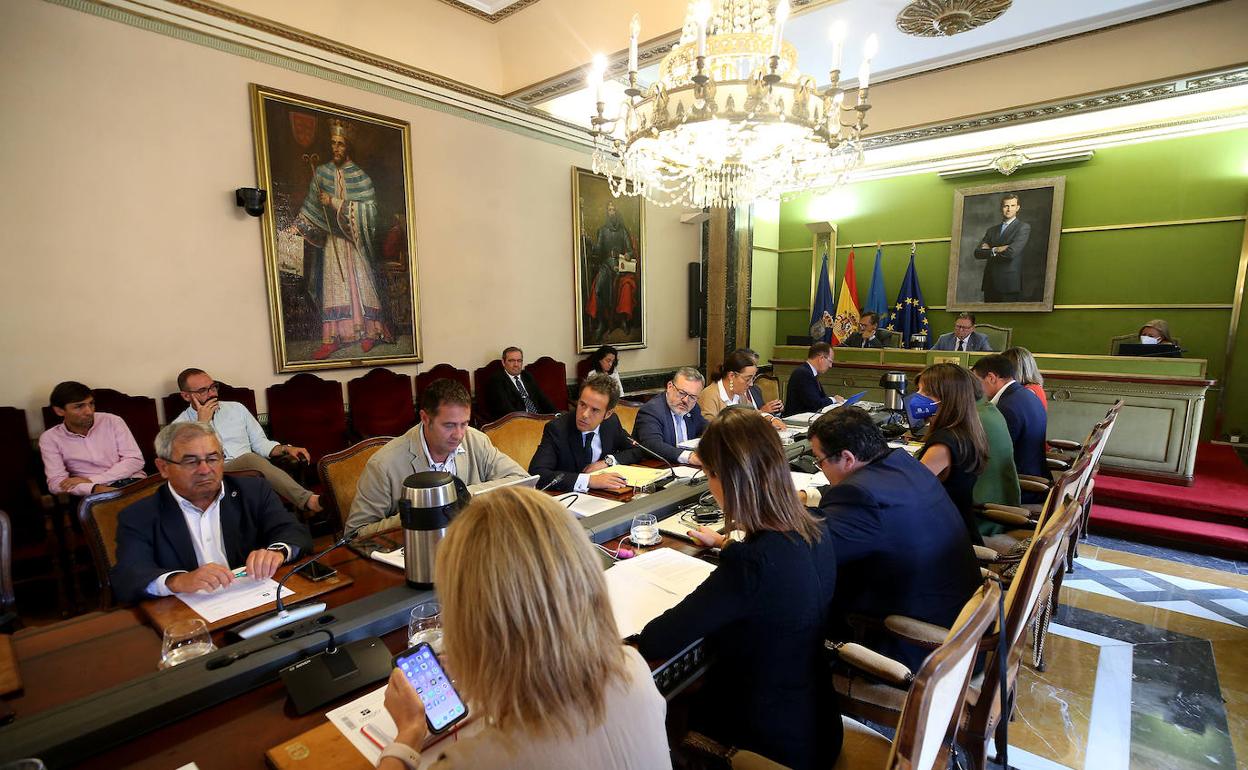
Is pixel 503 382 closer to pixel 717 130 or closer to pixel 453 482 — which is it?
pixel 717 130

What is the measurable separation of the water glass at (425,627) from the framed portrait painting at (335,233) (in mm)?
3395

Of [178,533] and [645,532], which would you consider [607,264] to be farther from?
[178,533]

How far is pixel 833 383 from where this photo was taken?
5922mm

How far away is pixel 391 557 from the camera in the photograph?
A: 5.29ft

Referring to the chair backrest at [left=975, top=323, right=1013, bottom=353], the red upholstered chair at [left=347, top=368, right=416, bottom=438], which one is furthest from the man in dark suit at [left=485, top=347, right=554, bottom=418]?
the chair backrest at [left=975, top=323, right=1013, bottom=353]

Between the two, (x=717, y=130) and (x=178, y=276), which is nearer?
(x=717, y=130)

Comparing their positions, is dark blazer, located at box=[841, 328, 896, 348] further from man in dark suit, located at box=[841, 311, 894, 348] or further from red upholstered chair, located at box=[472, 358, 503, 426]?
red upholstered chair, located at box=[472, 358, 503, 426]

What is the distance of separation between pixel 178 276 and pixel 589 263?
3.49 meters

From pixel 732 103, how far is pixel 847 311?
5.30 meters

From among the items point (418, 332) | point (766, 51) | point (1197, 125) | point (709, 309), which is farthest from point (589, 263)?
point (1197, 125)

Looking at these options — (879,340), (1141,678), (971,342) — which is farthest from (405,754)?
(879,340)

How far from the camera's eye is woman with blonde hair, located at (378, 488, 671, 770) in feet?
2.41

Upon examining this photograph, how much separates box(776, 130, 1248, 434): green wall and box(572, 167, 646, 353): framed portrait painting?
355 cm

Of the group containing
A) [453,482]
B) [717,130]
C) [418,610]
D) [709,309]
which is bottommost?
[418,610]
